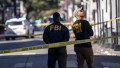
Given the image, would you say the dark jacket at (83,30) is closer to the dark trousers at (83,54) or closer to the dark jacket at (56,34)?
the dark trousers at (83,54)

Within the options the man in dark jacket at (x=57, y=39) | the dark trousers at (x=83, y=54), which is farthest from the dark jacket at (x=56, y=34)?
the dark trousers at (x=83, y=54)

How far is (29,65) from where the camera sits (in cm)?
1414

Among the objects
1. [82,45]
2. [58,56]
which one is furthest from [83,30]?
[58,56]

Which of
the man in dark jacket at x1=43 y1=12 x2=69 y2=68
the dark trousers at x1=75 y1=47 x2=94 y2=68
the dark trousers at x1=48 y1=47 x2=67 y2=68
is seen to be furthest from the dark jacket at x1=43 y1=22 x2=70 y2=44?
the dark trousers at x1=75 y1=47 x2=94 y2=68

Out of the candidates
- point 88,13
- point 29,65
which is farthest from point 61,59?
point 88,13

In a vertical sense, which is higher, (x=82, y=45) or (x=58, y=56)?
(x=82, y=45)

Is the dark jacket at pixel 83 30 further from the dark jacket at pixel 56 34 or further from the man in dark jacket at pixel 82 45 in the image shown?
the dark jacket at pixel 56 34

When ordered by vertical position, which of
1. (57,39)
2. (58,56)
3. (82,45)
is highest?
(57,39)

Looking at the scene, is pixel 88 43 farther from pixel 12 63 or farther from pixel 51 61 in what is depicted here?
pixel 12 63

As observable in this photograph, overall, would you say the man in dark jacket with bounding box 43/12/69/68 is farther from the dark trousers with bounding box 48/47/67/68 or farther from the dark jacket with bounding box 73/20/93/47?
the dark jacket with bounding box 73/20/93/47

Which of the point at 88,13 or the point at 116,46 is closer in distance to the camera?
the point at 116,46

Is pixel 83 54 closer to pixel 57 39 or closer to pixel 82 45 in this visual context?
pixel 82 45

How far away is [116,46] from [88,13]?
1282 cm

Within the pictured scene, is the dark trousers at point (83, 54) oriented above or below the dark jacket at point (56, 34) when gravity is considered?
below
